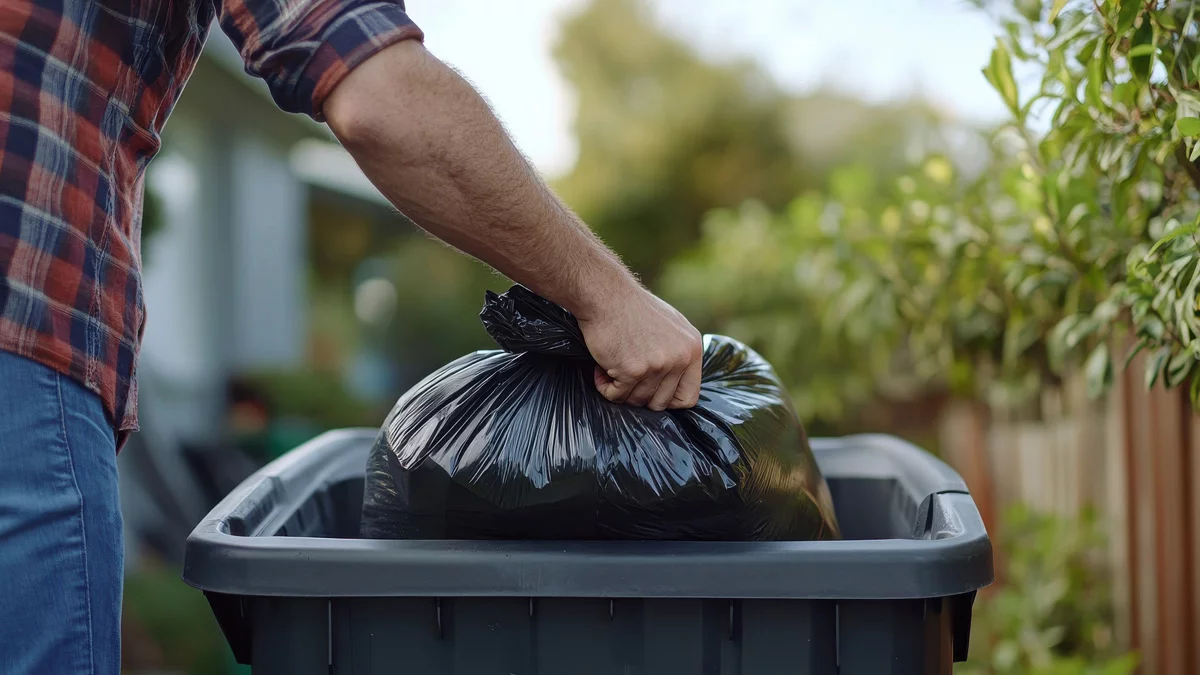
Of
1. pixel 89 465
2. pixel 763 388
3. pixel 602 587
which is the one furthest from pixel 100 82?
pixel 763 388

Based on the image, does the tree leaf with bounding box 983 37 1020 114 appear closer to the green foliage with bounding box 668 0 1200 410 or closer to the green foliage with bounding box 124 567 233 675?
the green foliage with bounding box 668 0 1200 410

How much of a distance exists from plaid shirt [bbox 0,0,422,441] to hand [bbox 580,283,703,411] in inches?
16.3

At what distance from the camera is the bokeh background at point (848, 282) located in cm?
177

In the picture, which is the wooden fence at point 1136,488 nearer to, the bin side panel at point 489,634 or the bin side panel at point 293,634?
the bin side panel at point 489,634

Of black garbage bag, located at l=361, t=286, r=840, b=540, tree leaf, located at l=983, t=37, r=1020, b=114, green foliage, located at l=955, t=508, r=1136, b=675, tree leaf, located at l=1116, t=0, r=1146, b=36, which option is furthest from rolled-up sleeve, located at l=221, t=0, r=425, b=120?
green foliage, located at l=955, t=508, r=1136, b=675

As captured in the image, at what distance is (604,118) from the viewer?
9.88 m

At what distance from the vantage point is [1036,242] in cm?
214

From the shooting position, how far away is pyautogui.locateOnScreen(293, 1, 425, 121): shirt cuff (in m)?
1.10

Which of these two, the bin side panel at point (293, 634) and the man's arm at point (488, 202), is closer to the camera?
the man's arm at point (488, 202)

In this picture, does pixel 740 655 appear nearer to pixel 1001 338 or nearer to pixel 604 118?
pixel 1001 338

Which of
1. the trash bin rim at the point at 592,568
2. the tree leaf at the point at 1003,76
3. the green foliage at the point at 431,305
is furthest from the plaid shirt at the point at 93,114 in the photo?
the green foliage at the point at 431,305

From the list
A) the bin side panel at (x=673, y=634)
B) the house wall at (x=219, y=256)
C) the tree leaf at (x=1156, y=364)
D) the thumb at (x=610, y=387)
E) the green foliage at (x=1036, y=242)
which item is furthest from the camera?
the house wall at (x=219, y=256)

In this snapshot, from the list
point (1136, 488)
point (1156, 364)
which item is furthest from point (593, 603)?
point (1136, 488)

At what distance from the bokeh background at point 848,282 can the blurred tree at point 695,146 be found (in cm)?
3
